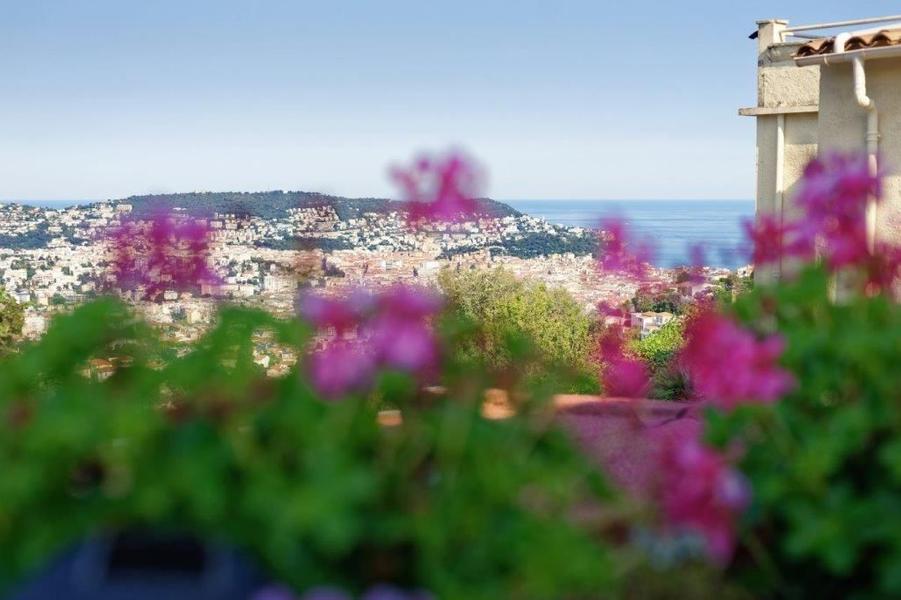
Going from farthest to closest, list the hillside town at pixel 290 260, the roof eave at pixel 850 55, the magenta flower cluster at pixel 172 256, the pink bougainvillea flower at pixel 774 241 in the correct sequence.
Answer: the roof eave at pixel 850 55
the hillside town at pixel 290 260
the magenta flower cluster at pixel 172 256
the pink bougainvillea flower at pixel 774 241

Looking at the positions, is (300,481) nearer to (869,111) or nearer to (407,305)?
(407,305)

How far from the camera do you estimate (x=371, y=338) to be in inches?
76.9

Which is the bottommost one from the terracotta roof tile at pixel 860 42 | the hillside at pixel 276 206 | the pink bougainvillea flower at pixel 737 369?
the pink bougainvillea flower at pixel 737 369

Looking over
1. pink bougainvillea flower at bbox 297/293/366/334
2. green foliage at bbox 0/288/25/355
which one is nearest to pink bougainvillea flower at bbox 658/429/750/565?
pink bougainvillea flower at bbox 297/293/366/334

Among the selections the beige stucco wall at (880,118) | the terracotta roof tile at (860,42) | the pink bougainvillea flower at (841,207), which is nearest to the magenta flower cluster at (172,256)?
the pink bougainvillea flower at (841,207)

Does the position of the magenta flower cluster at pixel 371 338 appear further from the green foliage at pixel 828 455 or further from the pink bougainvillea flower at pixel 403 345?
the green foliage at pixel 828 455

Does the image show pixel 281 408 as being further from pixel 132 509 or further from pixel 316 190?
pixel 316 190

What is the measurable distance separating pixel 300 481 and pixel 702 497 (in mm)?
642

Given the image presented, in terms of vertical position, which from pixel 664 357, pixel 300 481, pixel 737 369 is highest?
pixel 737 369

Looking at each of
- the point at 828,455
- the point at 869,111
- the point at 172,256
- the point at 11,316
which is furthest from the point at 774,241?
the point at 11,316

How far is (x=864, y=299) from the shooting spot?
2178mm

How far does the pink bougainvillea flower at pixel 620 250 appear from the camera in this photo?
4277 millimetres

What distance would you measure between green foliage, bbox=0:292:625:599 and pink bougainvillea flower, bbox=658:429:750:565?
129 millimetres

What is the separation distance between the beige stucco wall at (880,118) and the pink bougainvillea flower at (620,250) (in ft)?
11.1
